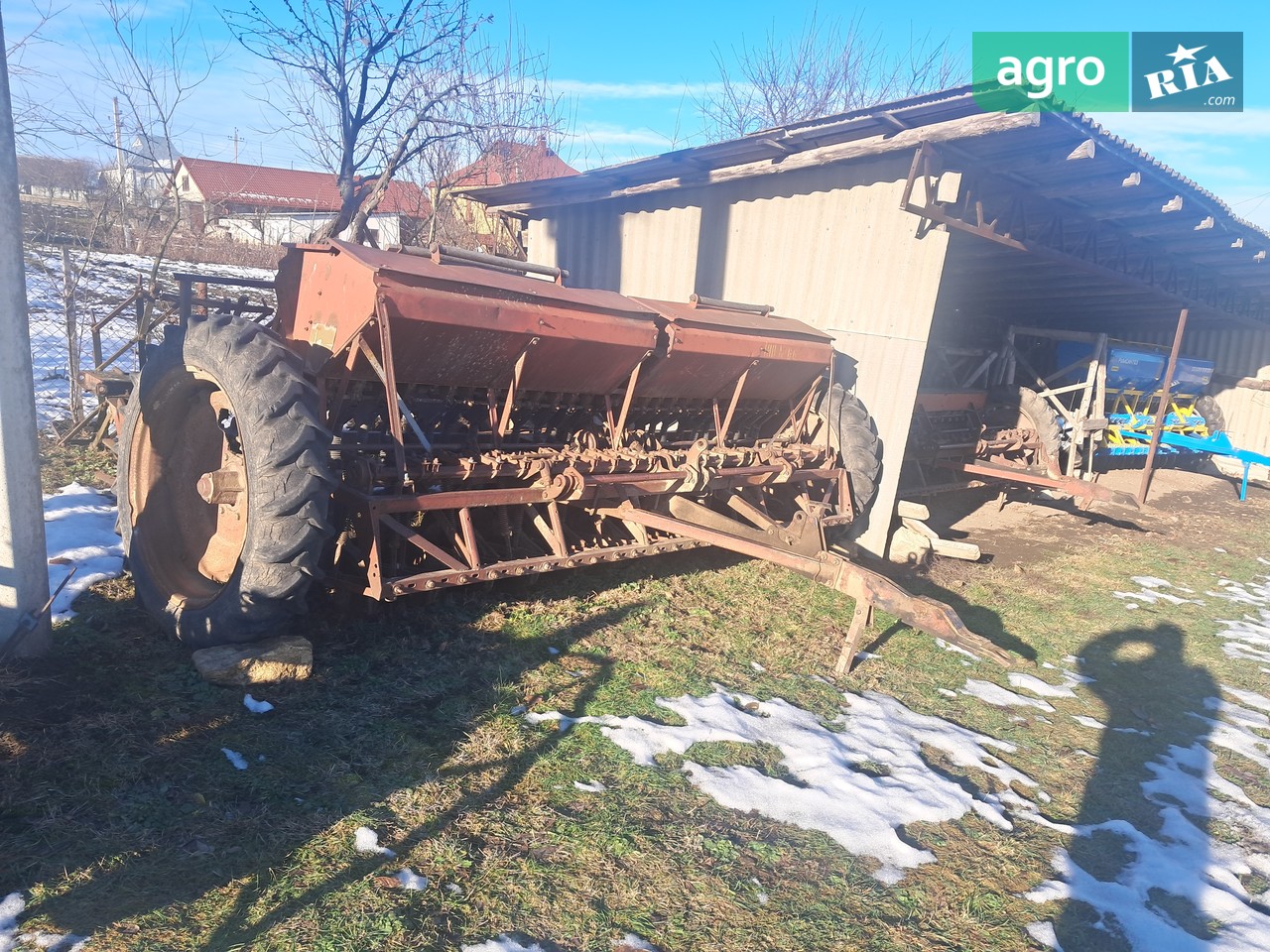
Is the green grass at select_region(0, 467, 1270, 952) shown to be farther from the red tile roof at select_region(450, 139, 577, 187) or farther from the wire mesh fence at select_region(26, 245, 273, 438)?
the red tile roof at select_region(450, 139, 577, 187)

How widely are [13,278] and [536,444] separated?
113 inches

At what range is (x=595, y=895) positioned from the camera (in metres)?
2.68

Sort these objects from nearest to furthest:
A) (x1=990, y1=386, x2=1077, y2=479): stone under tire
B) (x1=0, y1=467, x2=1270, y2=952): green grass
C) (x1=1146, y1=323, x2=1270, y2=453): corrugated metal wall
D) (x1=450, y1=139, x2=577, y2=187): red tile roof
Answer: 1. (x1=0, y1=467, x2=1270, y2=952): green grass
2. (x1=990, y1=386, x2=1077, y2=479): stone under tire
3. (x1=450, y1=139, x2=577, y2=187): red tile roof
4. (x1=1146, y1=323, x2=1270, y2=453): corrugated metal wall

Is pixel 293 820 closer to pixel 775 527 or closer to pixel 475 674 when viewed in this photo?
pixel 475 674

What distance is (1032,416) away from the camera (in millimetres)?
10297

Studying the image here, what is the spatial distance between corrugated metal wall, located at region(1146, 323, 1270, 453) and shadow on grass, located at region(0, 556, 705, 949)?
17.5m

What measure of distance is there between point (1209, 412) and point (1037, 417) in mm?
8506

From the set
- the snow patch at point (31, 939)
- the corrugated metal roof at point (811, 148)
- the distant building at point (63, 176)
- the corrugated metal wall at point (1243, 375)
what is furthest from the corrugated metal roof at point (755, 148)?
the corrugated metal wall at point (1243, 375)

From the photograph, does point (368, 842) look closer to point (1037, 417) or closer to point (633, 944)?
point (633, 944)

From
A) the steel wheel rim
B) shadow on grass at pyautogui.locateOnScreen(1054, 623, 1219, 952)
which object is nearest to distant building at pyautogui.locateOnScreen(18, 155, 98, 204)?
Result: the steel wheel rim

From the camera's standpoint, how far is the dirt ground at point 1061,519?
326 inches

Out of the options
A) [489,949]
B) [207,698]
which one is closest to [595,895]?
[489,949]

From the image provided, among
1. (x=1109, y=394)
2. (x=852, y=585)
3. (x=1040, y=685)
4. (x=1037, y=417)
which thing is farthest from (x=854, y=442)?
(x=1109, y=394)

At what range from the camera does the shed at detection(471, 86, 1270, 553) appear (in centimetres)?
668
